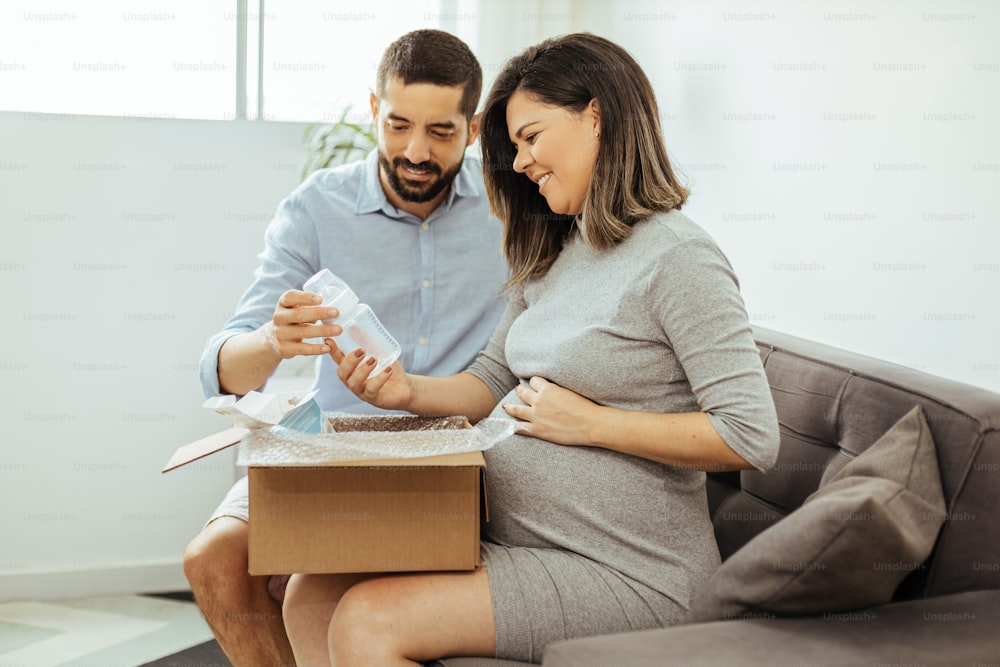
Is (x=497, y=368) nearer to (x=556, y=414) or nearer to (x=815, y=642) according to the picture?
(x=556, y=414)

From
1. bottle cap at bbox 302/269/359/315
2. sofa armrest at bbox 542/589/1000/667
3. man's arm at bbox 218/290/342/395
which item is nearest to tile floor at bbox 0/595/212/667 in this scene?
man's arm at bbox 218/290/342/395

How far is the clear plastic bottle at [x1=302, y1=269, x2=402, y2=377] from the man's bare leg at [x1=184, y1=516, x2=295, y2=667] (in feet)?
1.30

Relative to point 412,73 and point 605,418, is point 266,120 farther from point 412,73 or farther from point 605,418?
point 605,418

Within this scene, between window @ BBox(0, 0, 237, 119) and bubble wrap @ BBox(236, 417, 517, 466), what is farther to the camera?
window @ BBox(0, 0, 237, 119)

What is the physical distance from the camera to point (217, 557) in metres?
1.65

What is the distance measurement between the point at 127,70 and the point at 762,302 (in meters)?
1.93

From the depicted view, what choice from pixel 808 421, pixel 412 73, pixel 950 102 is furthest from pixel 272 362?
pixel 950 102

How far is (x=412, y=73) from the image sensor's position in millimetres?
1930

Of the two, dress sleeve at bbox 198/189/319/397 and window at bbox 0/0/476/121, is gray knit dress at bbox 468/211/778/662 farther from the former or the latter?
window at bbox 0/0/476/121

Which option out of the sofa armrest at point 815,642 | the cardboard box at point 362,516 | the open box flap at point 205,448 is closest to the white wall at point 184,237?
the sofa armrest at point 815,642

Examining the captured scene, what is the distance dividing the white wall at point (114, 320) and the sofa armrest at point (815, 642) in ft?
6.81

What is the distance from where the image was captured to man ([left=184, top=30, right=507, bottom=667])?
1946mm

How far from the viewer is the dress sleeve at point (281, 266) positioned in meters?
1.96

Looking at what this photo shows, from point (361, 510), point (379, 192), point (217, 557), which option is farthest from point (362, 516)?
point (379, 192)
